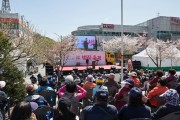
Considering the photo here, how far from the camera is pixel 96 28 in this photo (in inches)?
3410

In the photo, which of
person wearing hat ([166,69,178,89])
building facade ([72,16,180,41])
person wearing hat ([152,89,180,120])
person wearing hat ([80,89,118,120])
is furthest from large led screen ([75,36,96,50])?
person wearing hat ([80,89,118,120])

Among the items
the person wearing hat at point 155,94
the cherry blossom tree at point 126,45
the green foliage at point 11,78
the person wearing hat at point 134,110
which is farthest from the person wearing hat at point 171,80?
the cherry blossom tree at point 126,45

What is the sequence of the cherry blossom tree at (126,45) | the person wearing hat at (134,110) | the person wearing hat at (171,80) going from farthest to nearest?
the cherry blossom tree at (126,45) < the person wearing hat at (171,80) < the person wearing hat at (134,110)

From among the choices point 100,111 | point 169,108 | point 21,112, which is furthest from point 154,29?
point 21,112

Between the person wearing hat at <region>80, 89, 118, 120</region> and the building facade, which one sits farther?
the building facade

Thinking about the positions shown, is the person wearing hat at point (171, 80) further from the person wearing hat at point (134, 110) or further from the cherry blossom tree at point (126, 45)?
the cherry blossom tree at point (126, 45)

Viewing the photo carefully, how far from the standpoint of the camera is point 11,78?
32.0 ft

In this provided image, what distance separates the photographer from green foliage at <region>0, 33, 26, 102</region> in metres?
9.55

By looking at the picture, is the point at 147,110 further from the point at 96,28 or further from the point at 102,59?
the point at 96,28

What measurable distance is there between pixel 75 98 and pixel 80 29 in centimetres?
8565

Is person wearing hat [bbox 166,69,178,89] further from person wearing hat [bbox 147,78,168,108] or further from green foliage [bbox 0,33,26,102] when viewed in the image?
green foliage [bbox 0,33,26,102]

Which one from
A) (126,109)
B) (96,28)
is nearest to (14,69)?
(126,109)

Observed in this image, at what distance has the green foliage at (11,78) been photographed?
31.3 ft

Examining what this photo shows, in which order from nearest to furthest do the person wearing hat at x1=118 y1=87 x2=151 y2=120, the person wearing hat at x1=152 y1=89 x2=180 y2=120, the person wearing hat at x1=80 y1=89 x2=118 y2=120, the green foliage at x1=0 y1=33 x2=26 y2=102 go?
the person wearing hat at x1=80 y1=89 x2=118 y2=120 → the person wearing hat at x1=118 y1=87 x2=151 y2=120 → the person wearing hat at x1=152 y1=89 x2=180 y2=120 → the green foliage at x1=0 y1=33 x2=26 y2=102
